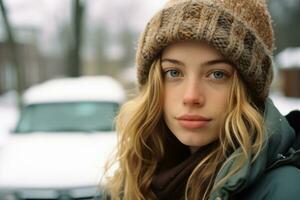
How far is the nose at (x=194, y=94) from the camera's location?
164 centimetres

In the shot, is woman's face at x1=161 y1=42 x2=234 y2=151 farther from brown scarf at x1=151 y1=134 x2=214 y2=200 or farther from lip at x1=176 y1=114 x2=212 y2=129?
brown scarf at x1=151 y1=134 x2=214 y2=200

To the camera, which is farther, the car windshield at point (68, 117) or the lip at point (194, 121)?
the car windshield at point (68, 117)

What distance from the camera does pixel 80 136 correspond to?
555cm

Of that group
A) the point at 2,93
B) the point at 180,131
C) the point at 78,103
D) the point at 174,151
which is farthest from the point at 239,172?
the point at 2,93

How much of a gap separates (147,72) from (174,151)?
33 cm

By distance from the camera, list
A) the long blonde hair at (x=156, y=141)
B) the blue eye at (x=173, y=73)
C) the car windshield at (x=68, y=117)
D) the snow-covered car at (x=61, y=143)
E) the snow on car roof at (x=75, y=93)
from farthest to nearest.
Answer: the snow on car roof at (x=75, y=93) < the car windshield at (x=68, y=117) < the snow-covered car at (x=61, y=143) < the blue eye at (x=173, y=73) < the long blonde hair at (x=156, y=141)

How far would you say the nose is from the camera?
1636 mm

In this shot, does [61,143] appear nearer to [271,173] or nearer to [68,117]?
[68,117]

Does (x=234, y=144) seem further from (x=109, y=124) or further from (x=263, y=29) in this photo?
(x=109, y=124)

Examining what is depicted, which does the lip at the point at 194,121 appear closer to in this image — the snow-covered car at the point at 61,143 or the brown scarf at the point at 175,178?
the brown scarf at the point at 175,178

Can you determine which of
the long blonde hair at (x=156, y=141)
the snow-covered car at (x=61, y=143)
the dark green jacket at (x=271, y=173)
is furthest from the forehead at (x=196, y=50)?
the snow-covered car at (x=61, y=143)

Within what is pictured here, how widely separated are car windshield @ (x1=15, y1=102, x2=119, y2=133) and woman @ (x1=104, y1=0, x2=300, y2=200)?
400 centimetres

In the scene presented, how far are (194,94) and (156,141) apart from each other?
1.41 feet

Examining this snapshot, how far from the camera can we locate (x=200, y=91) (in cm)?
165
